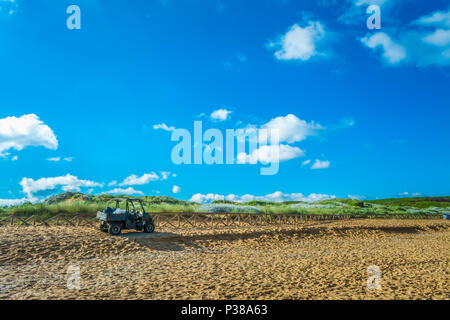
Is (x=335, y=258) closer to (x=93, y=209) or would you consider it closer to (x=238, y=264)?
(x=238, y=264)

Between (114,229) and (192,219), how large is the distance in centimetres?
1493

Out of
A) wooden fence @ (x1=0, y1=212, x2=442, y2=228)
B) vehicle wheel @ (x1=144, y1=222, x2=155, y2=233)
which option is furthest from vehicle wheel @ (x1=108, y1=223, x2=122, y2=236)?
wooden fence @ (x1=0, y1=212, x2=442, y2=228)

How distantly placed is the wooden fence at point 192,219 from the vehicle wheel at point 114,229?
13.7 feet

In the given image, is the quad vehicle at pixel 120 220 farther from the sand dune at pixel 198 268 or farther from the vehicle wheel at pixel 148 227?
the sand dune at pixel 198 268

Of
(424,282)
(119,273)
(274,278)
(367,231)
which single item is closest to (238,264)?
(274,278)

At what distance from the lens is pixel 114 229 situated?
19.0 m

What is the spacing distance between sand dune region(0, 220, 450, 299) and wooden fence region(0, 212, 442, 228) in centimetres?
464

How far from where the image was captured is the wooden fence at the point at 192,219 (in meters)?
23.5

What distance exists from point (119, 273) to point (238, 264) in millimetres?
4982

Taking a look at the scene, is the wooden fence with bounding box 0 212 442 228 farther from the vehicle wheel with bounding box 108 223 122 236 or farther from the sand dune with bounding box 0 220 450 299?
the sand dune with bounding box 0 220 450 299

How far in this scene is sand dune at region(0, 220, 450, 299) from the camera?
31.0ft

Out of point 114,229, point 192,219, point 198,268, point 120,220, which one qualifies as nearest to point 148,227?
point 120,220

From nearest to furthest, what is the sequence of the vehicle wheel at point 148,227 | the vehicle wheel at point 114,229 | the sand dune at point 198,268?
the sand dune at point 198,268
the vehicle wheel at point 114,229
the vehicle wheel at point 148,227

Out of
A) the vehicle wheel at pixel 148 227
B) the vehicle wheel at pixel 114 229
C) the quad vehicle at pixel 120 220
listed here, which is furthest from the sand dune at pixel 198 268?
the vehicle wheel at pixel 148 227
